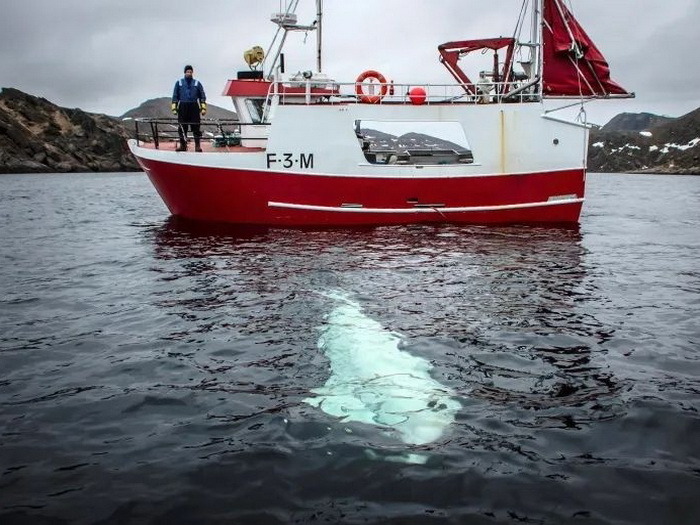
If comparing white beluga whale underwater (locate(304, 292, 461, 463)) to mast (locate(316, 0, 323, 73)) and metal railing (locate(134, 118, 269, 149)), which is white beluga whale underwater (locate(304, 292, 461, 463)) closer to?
metal railing (locate(134, 118, 269, 149))

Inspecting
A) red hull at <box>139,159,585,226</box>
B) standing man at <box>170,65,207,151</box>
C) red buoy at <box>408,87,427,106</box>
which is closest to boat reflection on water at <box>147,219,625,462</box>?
red hull at <box>139,159,585,226</box>

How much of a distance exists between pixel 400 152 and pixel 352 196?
2.53 m

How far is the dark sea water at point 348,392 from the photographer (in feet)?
13.2

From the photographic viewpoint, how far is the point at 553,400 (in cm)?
555

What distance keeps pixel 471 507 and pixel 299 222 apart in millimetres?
13213

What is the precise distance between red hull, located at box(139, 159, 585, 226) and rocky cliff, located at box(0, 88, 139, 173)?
58.5 meters

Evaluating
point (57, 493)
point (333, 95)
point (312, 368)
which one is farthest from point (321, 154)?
point (57, 493)

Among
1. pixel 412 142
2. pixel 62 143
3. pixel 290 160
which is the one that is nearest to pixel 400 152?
pixel 412 142

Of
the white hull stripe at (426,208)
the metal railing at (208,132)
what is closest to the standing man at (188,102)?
the metal railing at (208,132)

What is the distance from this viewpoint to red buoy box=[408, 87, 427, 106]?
16719mm

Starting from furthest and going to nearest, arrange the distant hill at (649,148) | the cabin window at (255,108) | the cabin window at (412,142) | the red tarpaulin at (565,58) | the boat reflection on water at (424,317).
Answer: the distant hill at (649,148) → the cabin window at (255,108) → the red tarpaulin at (565,58) → the cabin window at (412,142) → the boat reflection on water at (424,317)

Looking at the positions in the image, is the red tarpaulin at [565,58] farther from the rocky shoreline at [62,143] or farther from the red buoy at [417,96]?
the rocky shoreline at [62,143]

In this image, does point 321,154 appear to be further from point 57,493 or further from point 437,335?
point 57,493

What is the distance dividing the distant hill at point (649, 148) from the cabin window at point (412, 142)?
125950mm
